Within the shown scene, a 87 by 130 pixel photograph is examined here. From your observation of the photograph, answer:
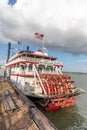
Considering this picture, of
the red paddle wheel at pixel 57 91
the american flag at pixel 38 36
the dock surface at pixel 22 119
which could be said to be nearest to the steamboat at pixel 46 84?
the red paddle wheel at pixel 57 91

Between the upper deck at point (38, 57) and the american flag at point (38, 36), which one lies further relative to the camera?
the american flag at point (38, 36)

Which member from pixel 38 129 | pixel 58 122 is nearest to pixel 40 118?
pixel 38 129

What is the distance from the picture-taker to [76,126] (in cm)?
1432

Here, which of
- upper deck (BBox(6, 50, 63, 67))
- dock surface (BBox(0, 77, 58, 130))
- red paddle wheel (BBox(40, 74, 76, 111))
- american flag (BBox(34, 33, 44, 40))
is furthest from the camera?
american flag (BBox(34, 33, 44, 40))

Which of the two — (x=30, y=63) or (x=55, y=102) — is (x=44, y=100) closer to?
(x=55, y=102)

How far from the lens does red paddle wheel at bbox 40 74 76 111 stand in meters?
16.2

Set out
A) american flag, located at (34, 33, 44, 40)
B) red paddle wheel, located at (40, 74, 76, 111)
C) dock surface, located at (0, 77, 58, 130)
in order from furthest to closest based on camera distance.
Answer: american flag, located at (34, 33, 44, 40)
red paddle wheel, located at (40, 74, 76, 111)
dock surface, located at (0, 77, 58, 130)

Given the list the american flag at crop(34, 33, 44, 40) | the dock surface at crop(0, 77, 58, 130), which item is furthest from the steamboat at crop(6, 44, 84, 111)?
the dock surface at crop(0, 77, 58, 130)

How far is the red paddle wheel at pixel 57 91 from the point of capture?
1623 centimetres

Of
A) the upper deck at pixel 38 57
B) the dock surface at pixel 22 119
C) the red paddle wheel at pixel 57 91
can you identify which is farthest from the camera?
the upper deck at pixel 38 57

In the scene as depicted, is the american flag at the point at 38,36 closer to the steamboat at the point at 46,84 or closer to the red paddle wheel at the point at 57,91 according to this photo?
the steamboat at the point at 46,84

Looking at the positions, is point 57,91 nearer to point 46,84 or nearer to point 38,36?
point 46,84

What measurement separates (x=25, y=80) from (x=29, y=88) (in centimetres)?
176

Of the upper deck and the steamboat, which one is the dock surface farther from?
the upper deck
